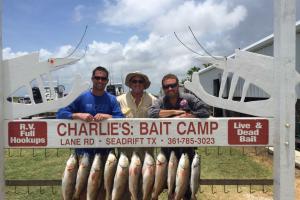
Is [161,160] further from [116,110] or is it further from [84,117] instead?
[84,117]

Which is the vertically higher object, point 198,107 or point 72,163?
point 198,107

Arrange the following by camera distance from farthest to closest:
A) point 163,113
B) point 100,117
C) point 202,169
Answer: point 202,169 → point 163,113 → point 100,117

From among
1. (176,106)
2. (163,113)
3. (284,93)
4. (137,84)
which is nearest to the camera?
(284,93)

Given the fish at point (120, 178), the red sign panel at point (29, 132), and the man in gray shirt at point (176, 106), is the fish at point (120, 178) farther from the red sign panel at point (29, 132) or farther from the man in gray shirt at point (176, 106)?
the red sign panel at point (29, 132)

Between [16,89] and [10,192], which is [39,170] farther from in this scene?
[16,89]

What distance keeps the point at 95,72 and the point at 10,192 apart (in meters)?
4.38

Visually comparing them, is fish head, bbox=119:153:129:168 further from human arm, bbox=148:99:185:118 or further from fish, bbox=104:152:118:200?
human arm, bbox=148:99:185:118

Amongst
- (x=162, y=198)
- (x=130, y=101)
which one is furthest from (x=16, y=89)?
(x=162, y=198)

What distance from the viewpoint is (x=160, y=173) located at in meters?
4.03

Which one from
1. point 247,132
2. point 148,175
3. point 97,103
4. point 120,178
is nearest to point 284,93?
point 247,132

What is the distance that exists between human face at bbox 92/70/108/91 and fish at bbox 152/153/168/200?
95cm

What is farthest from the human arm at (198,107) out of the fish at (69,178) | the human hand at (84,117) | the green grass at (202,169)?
the green grass at (202,169)

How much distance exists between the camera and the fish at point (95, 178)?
158 inches

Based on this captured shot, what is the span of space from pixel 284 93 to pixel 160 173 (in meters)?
1.42
